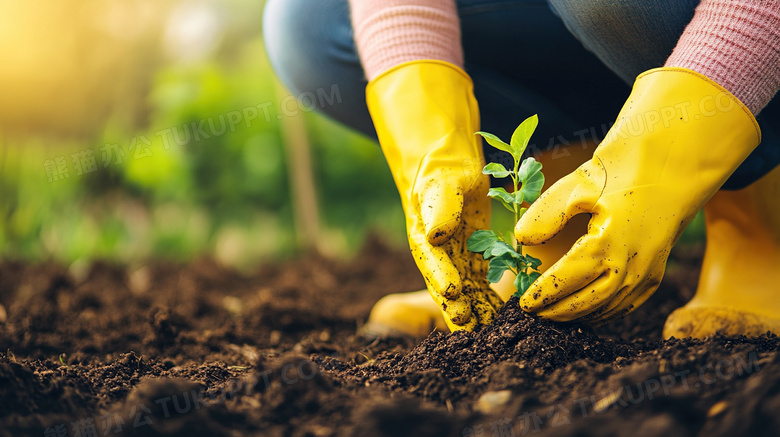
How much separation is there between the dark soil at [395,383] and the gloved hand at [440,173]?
0.10 metres

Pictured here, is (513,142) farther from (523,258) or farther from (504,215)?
(504,215)

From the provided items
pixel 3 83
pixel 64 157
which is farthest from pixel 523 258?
pixel 3 83

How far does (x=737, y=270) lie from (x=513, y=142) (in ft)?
2.29

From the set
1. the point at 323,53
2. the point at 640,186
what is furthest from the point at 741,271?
the point at 323,53

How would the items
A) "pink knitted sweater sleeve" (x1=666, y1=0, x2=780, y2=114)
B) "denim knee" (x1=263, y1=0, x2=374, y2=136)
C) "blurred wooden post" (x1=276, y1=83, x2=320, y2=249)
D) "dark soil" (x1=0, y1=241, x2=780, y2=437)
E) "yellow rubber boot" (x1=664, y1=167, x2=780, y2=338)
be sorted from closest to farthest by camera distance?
"dark soil" (x1=0, y1=241, x2=780, y2=437) < "pink knitted sweater sleeve" (x1=666, y1=0, x2=780, y2=114) < "yellow rubber boot" (x1=664, y1=167, x2=780, y2=338) < "denim knee" (x1=263, y1=0, x2=374, y2=136) < "blurred wooden post" (x1=276, y1=83, x2=320, y2=249)

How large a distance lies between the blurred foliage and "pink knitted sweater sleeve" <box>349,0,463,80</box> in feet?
5.98

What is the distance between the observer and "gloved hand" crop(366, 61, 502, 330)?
1.07m

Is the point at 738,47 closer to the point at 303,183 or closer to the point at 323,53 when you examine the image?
the point at 323,53

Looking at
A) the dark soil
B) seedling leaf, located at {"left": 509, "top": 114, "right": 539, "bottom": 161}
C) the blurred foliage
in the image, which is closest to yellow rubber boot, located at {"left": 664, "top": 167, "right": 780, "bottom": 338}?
the dark soil

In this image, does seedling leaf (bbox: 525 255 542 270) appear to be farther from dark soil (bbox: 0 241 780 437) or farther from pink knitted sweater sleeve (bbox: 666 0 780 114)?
pink knitted sweater sleeve (bbox: 666 0 780 114)

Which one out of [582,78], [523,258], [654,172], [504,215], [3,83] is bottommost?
[504,215]

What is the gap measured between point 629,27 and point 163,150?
2832 mm

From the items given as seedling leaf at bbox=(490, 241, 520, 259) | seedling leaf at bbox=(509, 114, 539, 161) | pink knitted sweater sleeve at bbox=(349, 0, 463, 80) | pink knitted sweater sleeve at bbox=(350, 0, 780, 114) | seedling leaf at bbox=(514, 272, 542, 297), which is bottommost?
seedling leaf at bbox=(514, 272, 542, 297)

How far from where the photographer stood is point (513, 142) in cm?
105
